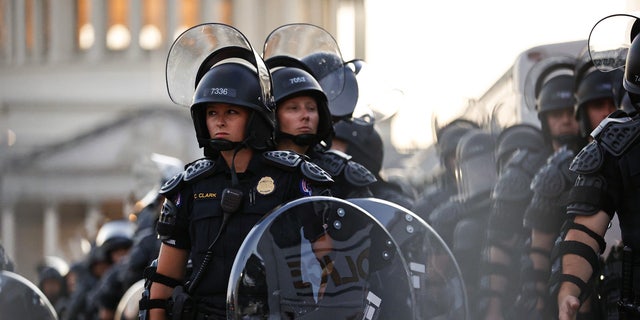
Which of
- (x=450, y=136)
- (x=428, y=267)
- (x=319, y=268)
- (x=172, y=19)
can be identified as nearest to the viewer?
(x=319, y=268)

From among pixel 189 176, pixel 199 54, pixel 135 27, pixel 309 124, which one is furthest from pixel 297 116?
pixel 135 27

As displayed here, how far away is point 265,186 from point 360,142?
278 cm

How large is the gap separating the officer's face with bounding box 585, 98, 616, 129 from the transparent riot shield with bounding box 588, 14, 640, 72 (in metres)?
0.90

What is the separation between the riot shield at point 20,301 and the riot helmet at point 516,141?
2.45 metres

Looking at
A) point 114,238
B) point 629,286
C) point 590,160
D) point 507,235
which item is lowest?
point 114,238

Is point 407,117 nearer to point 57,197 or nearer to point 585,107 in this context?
point 585,107

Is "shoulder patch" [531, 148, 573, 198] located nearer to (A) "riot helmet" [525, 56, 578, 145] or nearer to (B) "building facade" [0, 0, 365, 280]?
(A) "riot helmet" [525, 56, 578, 145]

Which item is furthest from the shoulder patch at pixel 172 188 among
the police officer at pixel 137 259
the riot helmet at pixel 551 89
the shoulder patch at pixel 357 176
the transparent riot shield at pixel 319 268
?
the police officer at pixel 137 259

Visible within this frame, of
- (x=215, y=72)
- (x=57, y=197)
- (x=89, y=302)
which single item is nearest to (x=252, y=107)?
(x=215, y=72)

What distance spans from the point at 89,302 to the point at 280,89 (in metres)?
8.51

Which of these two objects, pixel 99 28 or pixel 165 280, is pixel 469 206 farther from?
pixel 99 28

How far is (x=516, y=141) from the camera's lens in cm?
852

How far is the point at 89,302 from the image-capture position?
14.7 metres

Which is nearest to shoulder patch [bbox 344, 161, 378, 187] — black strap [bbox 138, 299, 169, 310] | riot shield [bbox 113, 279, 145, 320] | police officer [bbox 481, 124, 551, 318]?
police officer [bbox 481, 124, 551, 318]
